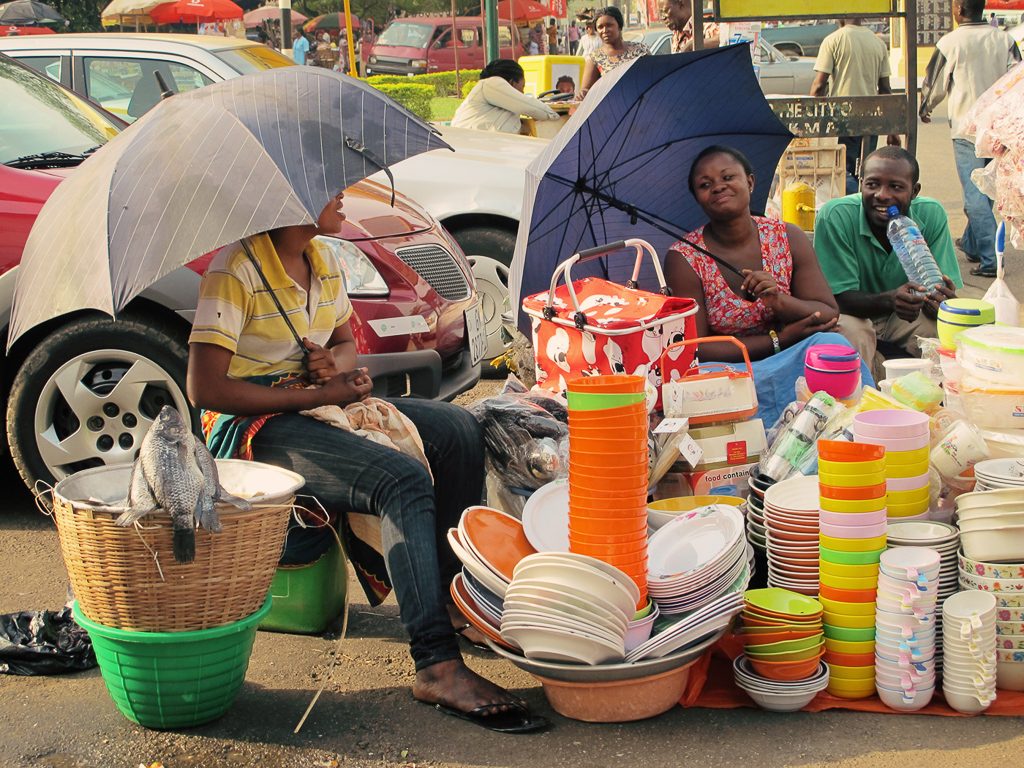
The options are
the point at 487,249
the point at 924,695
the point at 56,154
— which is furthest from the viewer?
the point at 487,249

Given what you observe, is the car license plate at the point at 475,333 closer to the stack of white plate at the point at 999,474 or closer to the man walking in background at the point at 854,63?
the stack of white plate at the point at 999,474

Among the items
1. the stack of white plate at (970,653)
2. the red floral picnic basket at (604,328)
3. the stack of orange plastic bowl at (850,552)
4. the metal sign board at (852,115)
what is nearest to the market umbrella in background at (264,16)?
the metal sign board at (852,115)

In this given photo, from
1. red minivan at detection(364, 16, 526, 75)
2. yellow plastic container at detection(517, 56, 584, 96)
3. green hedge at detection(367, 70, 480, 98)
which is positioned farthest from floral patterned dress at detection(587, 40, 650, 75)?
red minivan at detection(364, 16, 526, 75)

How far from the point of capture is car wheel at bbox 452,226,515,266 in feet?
23.5

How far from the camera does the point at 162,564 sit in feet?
10.0

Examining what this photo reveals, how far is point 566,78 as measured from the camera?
15.3 m

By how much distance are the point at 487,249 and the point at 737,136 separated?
89.4 inches

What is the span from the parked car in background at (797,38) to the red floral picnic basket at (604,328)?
2068 cm

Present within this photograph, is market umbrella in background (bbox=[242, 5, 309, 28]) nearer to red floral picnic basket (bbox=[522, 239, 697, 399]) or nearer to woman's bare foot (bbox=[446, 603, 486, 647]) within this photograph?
red floral picnic basket (bbox=[522, 239, 697, 399])

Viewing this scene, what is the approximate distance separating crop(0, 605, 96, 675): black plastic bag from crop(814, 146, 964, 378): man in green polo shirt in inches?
127

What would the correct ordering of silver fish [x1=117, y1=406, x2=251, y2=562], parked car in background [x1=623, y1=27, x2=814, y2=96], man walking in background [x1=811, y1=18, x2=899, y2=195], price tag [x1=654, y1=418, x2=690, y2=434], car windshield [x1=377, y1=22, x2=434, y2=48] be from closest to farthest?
silver fish [x1=117, y1=406, x2=251, y2=562] < price tag [x1=654, y1=418, x2=690, y2=434] < man walking in background [x1=811, y1=18, x2=899, y2=195] < parked car in background [x1=623, y1=27, x2=814, y2=96] < car windshield [x1=377, y1=22, x2=434, y2=48]

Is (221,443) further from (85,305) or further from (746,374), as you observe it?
(746,374)

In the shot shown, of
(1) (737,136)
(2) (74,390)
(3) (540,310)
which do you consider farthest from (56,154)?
(1) (737,136)

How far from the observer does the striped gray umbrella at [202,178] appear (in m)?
3.09
